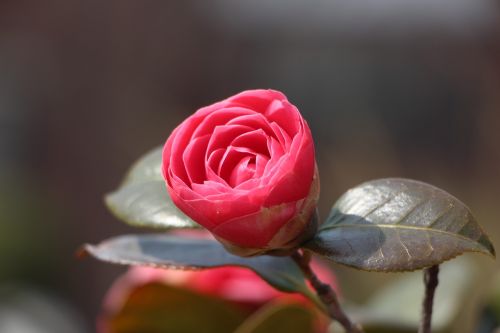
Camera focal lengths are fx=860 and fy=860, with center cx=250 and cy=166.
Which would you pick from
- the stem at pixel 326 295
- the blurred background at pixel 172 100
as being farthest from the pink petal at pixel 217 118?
the blurred background at pixel 172 100

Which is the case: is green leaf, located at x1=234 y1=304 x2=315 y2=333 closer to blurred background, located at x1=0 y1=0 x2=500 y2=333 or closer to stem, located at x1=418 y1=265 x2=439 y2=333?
stem, located at x1=418 y1=265 x2=439 y2=333

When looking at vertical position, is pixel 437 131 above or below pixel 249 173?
below

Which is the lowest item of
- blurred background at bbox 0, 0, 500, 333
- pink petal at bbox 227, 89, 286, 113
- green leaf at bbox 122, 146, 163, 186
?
blurred background at bbox 0, 0, 500, 333

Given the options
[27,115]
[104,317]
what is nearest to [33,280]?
[27,115]

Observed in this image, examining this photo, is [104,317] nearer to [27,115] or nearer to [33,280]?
[33,280]

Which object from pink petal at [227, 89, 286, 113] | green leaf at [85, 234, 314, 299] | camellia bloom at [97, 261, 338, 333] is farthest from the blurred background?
pink petal at [227, 89, 286, 113]

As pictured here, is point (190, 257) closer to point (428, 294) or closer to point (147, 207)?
point (147, 207)
